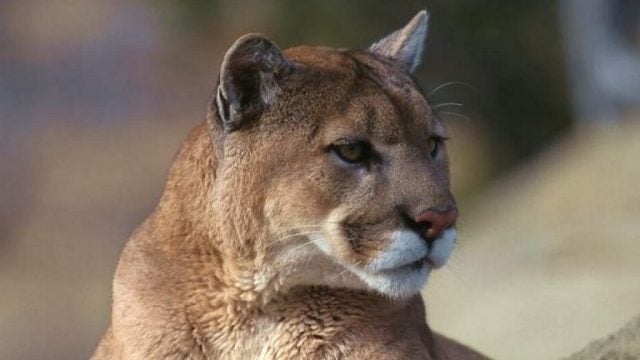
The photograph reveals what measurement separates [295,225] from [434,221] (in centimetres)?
49

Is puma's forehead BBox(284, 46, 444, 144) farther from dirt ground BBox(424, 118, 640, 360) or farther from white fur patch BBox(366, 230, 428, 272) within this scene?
dirt ground BBox(424, 118, 640, 360)

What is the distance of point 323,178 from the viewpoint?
281 inches

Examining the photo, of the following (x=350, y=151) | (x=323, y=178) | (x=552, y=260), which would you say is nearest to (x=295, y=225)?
(x=323, y=178)

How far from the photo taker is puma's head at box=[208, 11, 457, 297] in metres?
7.06

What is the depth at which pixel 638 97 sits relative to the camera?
2120cm

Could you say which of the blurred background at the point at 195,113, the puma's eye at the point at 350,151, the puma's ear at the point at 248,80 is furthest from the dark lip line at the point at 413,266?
the blurred background at the point at 195,113

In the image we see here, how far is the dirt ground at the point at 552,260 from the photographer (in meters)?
13.4

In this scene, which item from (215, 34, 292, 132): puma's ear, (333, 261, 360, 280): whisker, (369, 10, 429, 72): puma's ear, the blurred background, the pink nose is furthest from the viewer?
the blurred background

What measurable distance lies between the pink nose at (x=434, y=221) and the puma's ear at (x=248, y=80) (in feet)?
2.43

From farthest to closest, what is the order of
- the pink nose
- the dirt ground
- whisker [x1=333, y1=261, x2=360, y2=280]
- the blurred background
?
the blurred background, the dirt ground, whisker [x1=333, y1=261, x2=360, y2=280], the pink nose

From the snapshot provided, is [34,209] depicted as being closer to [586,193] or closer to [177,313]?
[586,193]

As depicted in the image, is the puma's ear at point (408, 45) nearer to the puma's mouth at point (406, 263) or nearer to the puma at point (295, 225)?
the puma at point (295, 225)

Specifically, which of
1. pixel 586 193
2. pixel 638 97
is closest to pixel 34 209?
pixel 638 97

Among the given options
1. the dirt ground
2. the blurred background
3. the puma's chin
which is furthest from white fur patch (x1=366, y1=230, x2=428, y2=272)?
the blurred background
